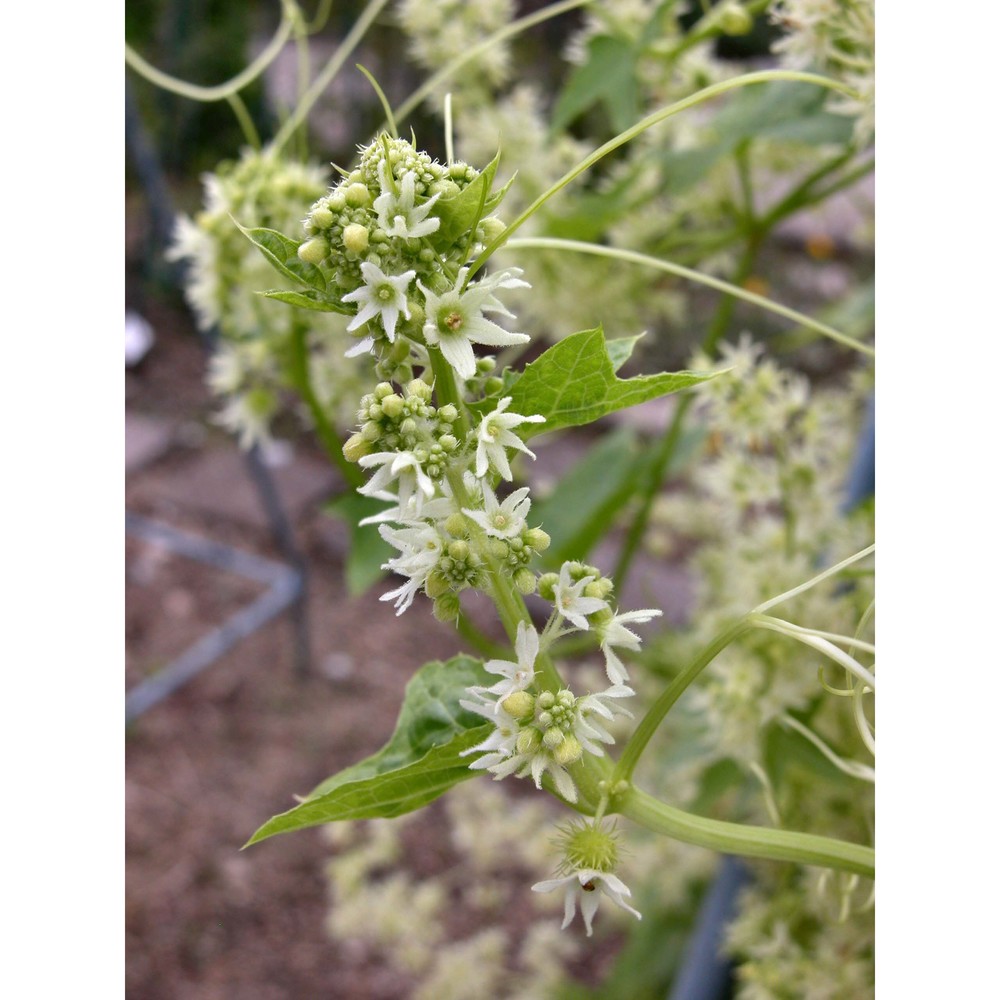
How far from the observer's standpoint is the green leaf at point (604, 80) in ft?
2.78

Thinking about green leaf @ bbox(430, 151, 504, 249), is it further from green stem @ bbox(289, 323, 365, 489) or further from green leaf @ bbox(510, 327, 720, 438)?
green stem @ bbox(289, 323, 365, 489)

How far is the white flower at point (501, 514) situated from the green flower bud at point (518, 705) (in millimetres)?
53

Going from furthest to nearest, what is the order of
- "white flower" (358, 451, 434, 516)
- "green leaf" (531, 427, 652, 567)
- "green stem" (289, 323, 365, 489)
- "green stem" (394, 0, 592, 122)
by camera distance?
"green leaf" (531, 427, 652, 567), "green stem" (289, 323, 365, 489), "green stem" (394, 0, 592, 122), "white flower" (358, 451, 434, 516)

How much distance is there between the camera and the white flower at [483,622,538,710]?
37 centimetres

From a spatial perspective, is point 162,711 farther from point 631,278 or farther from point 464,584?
point 464,584

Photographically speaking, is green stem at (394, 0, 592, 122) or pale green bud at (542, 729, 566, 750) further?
green stem at (394, 0, 592, 122)

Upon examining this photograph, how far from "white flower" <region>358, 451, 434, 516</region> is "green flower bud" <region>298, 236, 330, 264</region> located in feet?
0.22

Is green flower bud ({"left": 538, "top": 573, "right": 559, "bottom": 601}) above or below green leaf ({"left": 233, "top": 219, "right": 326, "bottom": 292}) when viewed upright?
Answer: below

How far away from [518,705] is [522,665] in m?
0.02

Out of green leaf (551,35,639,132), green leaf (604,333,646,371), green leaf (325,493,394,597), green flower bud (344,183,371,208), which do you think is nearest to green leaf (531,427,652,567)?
green leaf (325,493,394,597)

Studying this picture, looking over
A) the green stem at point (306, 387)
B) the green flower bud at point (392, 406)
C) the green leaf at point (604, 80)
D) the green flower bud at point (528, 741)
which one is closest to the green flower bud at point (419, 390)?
the green flower bud at point (392, 406)

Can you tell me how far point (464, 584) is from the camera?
371 millimetres

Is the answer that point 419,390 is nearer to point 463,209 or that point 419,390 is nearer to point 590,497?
point 463,209
